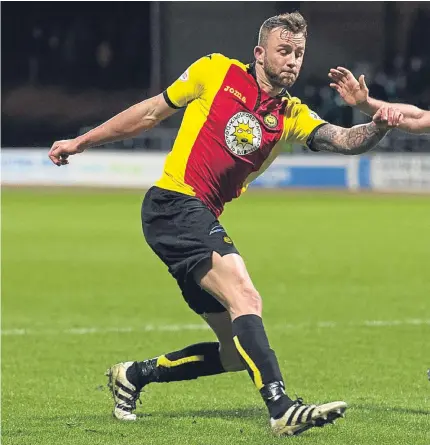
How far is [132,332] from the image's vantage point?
37.5ft

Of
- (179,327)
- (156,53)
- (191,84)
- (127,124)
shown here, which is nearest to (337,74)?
(191,84)

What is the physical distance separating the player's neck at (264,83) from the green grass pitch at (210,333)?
1975mm

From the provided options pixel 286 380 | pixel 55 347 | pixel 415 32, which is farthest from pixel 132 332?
pixel 415 32

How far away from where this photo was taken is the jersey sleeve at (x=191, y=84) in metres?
6.93

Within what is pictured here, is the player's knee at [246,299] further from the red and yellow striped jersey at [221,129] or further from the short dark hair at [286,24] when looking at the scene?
the short dark hair at [286,24]

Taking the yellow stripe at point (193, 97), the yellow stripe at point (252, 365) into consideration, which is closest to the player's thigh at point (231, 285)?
the yellow stripe at point (252, 365)

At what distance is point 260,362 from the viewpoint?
6340 millimetres

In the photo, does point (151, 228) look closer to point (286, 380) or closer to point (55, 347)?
point (286, 380)

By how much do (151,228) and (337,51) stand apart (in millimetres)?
36062

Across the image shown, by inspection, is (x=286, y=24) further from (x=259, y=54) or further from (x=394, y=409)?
(x=394, y=409)

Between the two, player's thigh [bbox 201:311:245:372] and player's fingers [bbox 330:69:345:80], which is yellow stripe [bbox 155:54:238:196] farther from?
player's thigh [bbox 201:311:245:372]

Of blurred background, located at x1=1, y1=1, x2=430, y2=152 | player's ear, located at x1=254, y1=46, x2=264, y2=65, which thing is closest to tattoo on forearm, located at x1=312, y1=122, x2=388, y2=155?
player's ear, located at x1=254, y1=46, x2=264, y2=65

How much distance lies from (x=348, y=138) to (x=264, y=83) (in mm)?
593

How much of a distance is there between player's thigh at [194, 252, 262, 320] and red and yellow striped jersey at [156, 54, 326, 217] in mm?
525
